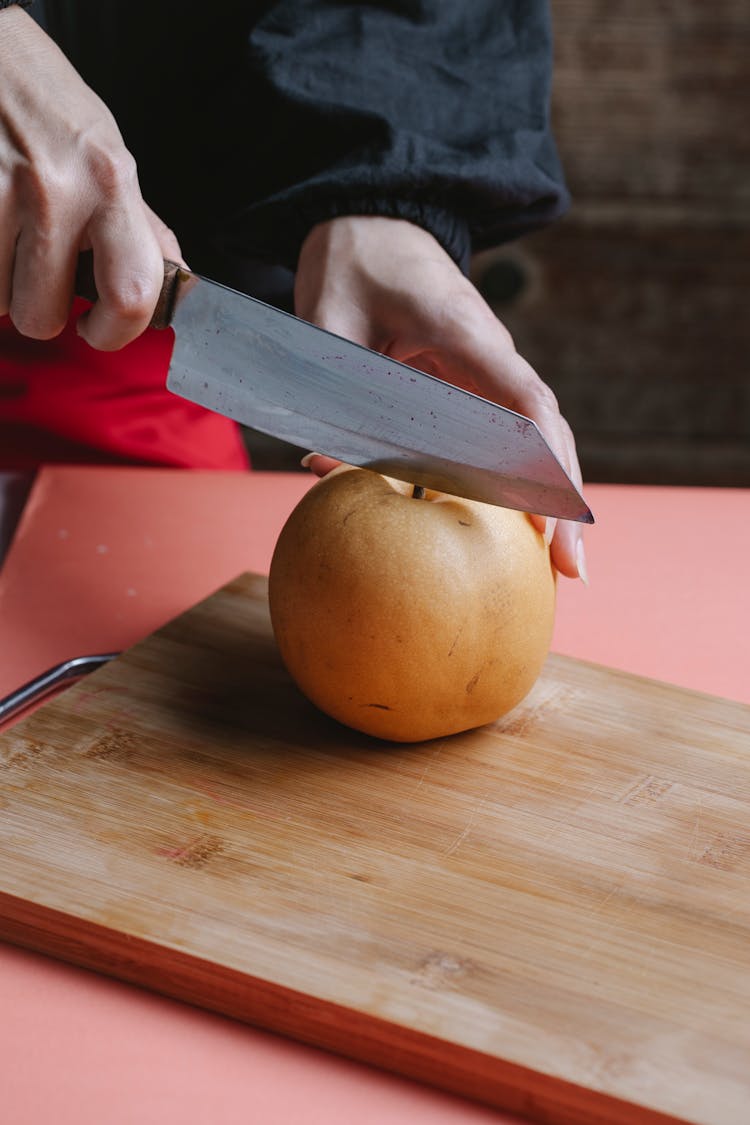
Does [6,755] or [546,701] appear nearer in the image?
[6,755]

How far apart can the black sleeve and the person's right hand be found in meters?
0.35

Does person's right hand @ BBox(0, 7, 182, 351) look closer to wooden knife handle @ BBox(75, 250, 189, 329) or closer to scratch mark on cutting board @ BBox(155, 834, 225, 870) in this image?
wooden knife handle @ BBox(75, 250, 189, 329)

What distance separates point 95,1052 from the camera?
0.65 metres

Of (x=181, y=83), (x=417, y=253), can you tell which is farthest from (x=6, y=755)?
(x=181, y=83)

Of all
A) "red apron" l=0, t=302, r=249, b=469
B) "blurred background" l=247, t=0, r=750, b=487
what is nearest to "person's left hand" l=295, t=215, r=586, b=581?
"red apron" l=0, t=302, r=249, b=469

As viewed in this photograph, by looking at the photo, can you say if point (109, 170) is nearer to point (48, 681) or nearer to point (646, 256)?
point (48, 681)

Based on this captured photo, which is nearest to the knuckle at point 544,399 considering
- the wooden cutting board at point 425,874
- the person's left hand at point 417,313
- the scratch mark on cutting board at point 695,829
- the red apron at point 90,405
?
the person's left hand at point 417,313

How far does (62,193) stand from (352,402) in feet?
0.86

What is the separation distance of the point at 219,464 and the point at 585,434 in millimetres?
1470

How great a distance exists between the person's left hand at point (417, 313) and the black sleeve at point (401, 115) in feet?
0.15

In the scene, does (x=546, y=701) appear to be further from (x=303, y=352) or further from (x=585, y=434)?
(x=585, y=434)

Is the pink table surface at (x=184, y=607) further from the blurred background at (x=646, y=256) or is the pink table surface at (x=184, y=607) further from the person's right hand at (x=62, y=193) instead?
the blurred background at (x=646, y=256)

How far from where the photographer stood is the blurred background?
241 centimetres

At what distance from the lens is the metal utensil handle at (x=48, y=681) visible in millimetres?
901
